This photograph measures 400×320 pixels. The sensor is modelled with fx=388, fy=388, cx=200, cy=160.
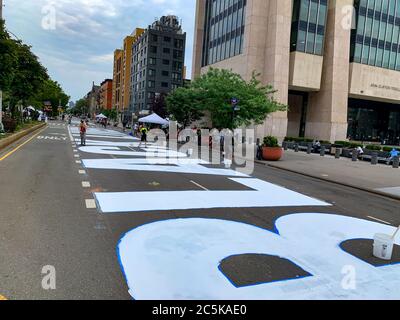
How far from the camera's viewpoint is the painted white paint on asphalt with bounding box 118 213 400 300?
468cm

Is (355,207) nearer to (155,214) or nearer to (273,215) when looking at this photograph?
(273,215)

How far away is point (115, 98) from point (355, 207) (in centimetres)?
14216

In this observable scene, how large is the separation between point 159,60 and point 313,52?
59595mm

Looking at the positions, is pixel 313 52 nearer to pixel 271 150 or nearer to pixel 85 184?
pixel 271 150

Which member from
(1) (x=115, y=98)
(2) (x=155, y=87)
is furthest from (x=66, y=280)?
(1) (x=115, y=98)

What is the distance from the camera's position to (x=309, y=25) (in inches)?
1913

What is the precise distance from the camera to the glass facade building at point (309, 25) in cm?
4794

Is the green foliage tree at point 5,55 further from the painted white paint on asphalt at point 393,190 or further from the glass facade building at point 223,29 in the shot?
the glass facade building at point 223,29

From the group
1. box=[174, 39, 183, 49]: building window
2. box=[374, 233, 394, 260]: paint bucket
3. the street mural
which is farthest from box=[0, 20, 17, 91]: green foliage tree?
box=[174, 39, 183, 49]: building window

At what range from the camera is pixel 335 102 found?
4953 cm

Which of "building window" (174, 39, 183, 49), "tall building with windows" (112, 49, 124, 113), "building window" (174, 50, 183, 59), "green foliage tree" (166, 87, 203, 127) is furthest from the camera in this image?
"tall building with windows" (112, 49, 124, 113)

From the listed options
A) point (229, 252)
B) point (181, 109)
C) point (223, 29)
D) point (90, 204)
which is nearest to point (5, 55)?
point (90, 204)

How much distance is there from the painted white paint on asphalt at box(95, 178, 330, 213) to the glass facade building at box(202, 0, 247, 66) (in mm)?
41464

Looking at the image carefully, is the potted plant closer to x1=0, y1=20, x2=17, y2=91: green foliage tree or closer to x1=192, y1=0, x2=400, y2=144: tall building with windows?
x1=0, y1=20, x2=17, y2=91: green foliage tree
